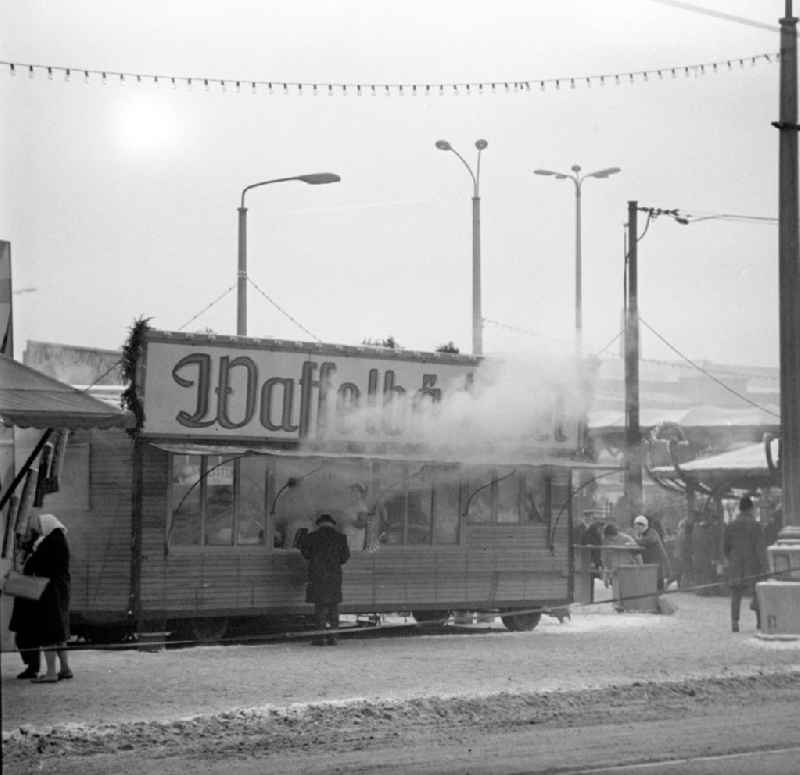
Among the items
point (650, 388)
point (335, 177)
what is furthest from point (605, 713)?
point (650, 388)

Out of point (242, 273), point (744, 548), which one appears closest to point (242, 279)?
point (242, 273)

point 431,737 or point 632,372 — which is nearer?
Answer: point 431,737

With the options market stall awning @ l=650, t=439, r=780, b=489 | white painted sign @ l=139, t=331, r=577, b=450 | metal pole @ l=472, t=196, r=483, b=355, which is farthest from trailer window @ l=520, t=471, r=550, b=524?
metal pole @ l=472, t=196, r=483, b=355

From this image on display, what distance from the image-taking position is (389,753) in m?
10.5

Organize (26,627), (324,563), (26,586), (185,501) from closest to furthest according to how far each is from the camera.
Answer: (26,586)
(26,627)
(185,501)
(324,563)

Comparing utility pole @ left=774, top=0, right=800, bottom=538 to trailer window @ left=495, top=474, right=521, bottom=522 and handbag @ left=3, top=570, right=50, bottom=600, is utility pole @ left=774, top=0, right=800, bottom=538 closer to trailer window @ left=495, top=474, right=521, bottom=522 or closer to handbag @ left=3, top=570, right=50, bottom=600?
trailer window @ left=495, top=474, right=521, bottom=522

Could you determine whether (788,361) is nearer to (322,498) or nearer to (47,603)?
(322,498)

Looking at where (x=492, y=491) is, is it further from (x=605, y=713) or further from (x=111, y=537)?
(x=605, y=713)

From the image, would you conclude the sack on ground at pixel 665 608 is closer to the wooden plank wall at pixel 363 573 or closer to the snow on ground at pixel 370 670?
the snow on ground at pixel 370 670

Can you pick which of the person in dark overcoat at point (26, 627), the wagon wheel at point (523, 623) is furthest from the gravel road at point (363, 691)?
the wagon wheel at point (523, 623)

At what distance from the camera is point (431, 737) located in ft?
37.6

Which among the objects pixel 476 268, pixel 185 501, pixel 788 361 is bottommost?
pixel 185 501

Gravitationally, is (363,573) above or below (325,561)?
below

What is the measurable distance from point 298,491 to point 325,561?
4.16 feet
